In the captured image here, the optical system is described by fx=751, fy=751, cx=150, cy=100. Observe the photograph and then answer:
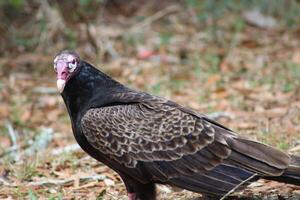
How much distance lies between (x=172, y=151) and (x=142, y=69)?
5462 millimetres

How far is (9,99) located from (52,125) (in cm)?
120

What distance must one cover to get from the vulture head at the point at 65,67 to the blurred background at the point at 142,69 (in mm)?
936

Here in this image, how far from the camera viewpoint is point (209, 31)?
11.5m

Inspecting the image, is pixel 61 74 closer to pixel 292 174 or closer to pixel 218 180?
pixel 218 180

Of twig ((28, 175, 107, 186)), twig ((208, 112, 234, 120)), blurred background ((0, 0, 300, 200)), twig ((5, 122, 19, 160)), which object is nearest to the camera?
twig ((28, 175, 107, 186))

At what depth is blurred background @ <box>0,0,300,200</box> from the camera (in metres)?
6.36

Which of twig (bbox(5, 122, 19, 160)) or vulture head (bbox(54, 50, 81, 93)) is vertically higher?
vulture head (bbox(54, 50, 81, 93))

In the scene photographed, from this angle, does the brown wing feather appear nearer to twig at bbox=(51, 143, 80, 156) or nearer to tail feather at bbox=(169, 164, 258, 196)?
tail feather at bbox=(169, 164, 258, 196)

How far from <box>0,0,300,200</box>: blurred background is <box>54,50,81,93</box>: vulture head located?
936 millimetres

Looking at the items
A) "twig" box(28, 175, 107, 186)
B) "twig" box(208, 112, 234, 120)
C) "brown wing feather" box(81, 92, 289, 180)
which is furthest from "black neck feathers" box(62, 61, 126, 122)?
"twig" box(208, 112, 234, 120)

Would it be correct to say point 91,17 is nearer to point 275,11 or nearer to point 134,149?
point 275,11

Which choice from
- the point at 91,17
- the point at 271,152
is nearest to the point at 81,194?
the point at 271,152

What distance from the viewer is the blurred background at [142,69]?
250 inches

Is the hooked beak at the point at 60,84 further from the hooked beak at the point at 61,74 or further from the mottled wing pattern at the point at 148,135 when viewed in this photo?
the mottled wing pattern at the point at 148,135
